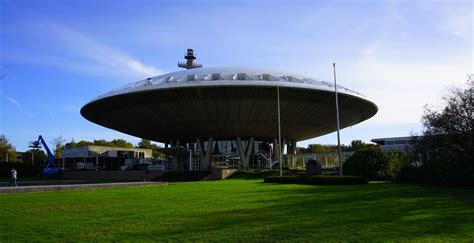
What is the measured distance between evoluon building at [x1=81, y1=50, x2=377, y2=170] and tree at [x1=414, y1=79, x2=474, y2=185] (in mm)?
16014

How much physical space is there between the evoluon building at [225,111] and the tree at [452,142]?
1601cm

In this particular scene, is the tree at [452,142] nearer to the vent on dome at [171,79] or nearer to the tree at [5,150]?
the vent on dome at [171,79]

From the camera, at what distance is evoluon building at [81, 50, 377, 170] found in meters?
41.5

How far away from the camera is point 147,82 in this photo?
4531 cm

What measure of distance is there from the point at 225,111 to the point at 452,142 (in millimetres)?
24015

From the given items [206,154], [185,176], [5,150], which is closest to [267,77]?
[185,176]

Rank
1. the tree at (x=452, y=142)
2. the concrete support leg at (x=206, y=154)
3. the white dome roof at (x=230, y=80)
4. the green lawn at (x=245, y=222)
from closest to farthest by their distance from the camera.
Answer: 1. the green lawn at (x=245, y=222)
2. the tree at (x=452, y=142)
3. the white dome roof at (x=230, y=80)
4. the concrete support leg at (x=206, y=154)

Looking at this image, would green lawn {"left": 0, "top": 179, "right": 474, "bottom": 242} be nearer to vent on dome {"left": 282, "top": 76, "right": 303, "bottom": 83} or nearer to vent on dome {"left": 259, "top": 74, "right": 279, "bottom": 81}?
vent on dome {"left": 259, "top": 74, "right": 279, "bottom": 81}

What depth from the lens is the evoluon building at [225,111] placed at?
41500mm

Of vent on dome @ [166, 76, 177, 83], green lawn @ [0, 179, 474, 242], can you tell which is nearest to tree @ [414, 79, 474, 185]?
green lawn @ [0, 179, 474, 242]

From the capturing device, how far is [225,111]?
44.5 meters

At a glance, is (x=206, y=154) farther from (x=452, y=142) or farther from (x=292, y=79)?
(x=452, y=142)

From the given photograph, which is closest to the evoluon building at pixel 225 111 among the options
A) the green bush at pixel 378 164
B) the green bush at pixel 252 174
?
the green bush at pixel 252 174

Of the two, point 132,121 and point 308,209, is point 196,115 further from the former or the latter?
point 308,209
